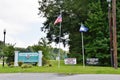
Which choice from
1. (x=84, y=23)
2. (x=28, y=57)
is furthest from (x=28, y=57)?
(x=84, y=23)

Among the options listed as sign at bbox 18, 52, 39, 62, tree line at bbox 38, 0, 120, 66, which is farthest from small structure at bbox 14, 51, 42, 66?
tree line at bbox 38, 0, 120, 66

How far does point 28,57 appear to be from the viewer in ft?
139

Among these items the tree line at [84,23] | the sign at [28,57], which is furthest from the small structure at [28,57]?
the tree line at [84,23]

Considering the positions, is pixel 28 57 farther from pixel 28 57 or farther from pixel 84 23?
pixel 84 23

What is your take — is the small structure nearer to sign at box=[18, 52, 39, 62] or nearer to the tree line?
sign at box=[18, 52, 39, 62]

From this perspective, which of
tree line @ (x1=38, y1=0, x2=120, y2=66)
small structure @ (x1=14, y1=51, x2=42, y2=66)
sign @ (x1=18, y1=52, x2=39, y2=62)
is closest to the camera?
small structure @ (x1=14, y1=51, x2=42, y2=66)

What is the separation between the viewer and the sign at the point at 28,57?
4228 centimetres

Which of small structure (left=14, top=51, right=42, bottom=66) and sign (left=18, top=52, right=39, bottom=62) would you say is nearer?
small structure (left=14, top=51, right=42, bottom=66)

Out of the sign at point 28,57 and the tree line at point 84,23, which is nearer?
the sign at point 28,57

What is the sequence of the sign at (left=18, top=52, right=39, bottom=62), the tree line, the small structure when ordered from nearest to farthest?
the small structure < the sign at (left=18, top=52, right=39, bottom=62) < the tree line

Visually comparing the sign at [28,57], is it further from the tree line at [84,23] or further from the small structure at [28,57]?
the tree line at [84,23]

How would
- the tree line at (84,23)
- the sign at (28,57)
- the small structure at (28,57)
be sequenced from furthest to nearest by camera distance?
the tree line at (84,23) < the sign at (28,57) < the small structure at (28,57)

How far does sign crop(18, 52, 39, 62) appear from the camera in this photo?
139 ft

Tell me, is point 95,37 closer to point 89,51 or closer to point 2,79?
point 89,51
